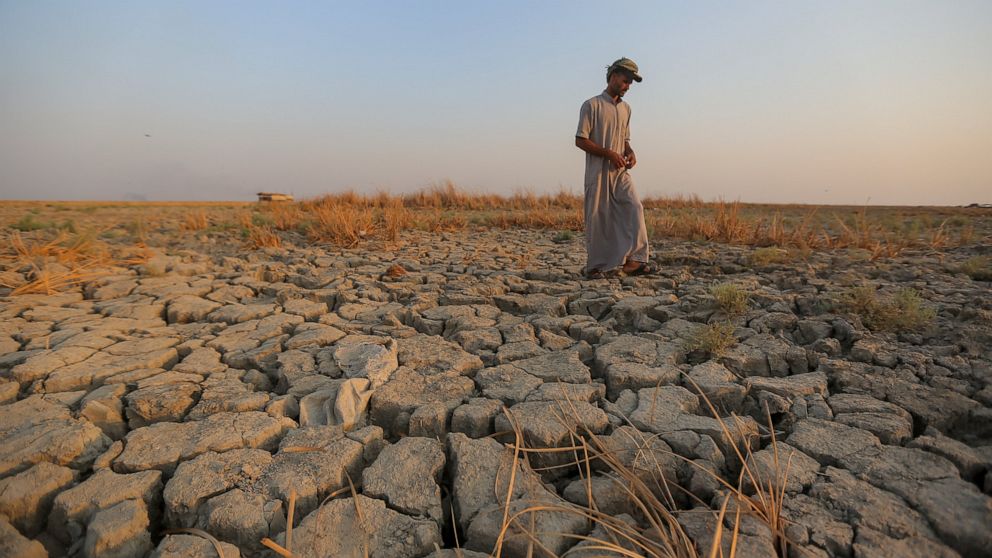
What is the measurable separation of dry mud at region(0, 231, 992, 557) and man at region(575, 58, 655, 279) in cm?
65

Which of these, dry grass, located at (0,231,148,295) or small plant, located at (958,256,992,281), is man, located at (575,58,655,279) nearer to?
small plant, located at (958,256,992,281)

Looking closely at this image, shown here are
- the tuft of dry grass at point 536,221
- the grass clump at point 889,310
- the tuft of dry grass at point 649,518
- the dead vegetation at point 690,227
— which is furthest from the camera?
the tuft of dry grass at point 536,221

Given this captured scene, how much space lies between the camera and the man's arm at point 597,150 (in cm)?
379

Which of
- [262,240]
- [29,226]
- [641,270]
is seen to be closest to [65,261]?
[262,240]

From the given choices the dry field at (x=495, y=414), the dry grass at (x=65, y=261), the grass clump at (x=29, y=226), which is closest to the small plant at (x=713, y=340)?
the dry field at (x=495, y=414)

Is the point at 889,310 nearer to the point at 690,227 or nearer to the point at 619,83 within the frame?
the point at 619,83

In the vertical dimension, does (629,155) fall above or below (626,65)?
below

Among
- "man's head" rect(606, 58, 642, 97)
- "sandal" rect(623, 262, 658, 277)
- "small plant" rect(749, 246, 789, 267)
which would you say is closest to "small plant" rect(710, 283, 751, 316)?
"sandal" rect(623, 262, 658, 277)

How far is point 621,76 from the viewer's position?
12.2 ft

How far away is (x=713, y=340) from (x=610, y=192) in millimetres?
1936

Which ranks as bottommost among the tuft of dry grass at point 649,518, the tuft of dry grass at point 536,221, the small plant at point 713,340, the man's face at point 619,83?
the tuft of dry grass at point 649,518

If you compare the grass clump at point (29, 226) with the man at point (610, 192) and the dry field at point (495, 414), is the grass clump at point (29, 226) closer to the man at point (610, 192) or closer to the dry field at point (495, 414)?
the dry field at point (495, 414)

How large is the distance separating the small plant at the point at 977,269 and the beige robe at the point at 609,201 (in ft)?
7.13

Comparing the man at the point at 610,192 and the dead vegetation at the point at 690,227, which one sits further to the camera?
the dead vegetation at the point at 690,227
